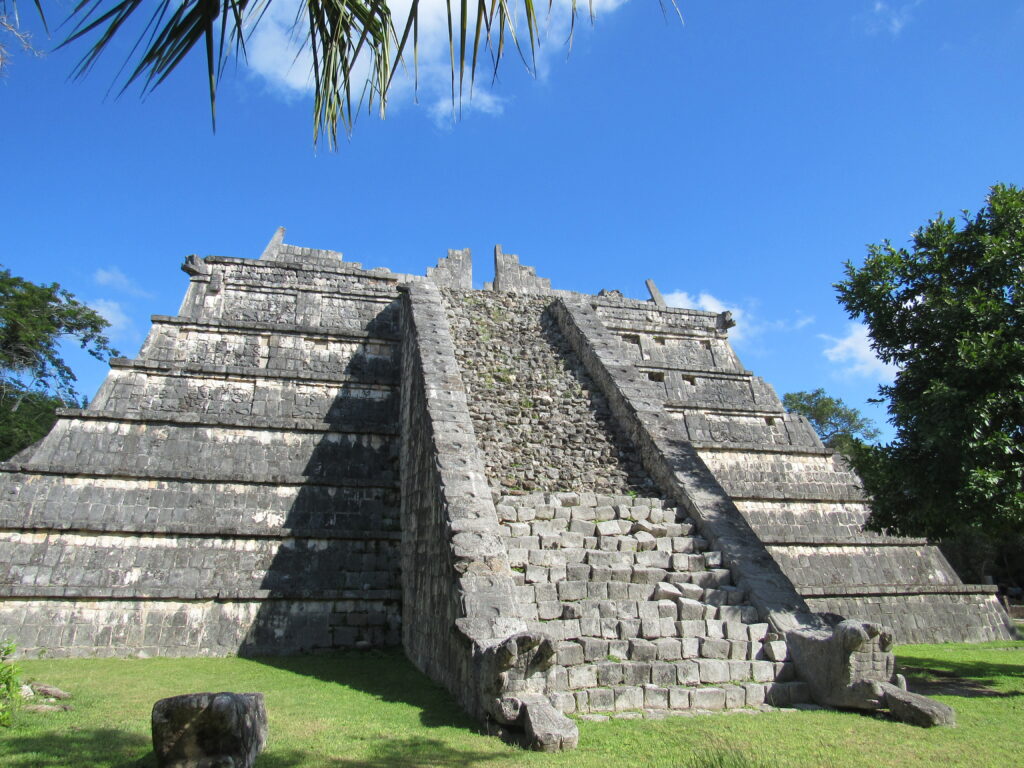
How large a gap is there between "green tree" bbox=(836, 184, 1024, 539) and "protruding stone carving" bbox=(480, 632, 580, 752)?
550 centimetres

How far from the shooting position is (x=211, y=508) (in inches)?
396

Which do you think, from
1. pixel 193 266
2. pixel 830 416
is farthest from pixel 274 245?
pixel 830 416

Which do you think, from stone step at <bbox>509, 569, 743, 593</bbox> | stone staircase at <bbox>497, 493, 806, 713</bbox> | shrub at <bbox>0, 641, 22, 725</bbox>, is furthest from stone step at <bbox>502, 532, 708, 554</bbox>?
shrub at <bbox>0, 641, 22, 725</bbox>

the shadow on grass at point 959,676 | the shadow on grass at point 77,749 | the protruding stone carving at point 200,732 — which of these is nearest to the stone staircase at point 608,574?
the shadow on grass at point 959,676

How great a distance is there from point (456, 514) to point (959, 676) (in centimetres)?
688

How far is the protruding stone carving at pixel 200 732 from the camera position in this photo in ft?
11.9

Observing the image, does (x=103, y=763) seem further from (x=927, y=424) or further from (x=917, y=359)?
(x=917, y=359)

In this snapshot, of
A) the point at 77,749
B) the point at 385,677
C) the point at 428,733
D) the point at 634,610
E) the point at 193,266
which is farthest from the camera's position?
the point at 193,266

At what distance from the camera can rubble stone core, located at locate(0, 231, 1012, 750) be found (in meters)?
6.42

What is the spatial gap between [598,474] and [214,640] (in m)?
5.96

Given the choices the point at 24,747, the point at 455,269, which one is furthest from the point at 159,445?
the point at 455,269

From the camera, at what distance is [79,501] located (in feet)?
31.8

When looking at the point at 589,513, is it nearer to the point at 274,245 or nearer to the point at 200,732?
the point at 200,732

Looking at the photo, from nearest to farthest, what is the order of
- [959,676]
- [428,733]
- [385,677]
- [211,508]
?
[428,733] < [385,677] < [959,676] < [211,508]
